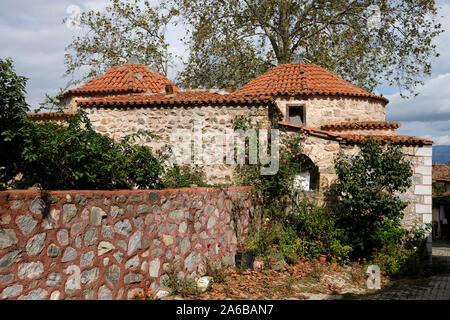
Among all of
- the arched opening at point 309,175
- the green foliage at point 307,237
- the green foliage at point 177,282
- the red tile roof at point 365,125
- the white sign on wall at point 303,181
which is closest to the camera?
the green foliage at point 177,282

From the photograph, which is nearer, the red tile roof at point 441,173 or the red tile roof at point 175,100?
the red tile roof at point 175,100

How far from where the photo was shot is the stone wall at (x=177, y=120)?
34.2 feet

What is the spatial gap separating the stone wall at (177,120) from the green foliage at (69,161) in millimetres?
4754

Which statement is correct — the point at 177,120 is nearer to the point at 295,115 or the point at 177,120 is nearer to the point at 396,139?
the point at 295,115

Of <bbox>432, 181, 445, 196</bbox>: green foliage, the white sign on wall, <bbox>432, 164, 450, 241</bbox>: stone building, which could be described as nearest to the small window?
the white sign on wall

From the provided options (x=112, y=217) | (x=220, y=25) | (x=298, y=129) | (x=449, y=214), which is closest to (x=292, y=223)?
(x=298, y=129)

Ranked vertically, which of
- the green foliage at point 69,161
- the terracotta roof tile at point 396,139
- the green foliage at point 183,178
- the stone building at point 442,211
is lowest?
the stone building at point 442,211

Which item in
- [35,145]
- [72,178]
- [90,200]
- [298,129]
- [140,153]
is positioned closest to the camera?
[90,200]

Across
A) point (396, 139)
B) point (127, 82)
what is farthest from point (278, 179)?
point (127, 82)

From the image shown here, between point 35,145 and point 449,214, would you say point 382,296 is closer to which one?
point 35,145

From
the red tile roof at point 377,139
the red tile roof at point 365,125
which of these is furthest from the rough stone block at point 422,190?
the red tile roof at point 365,125

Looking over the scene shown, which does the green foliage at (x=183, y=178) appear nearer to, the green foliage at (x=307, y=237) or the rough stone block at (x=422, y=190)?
the green foliage at (x=307, y=237)
